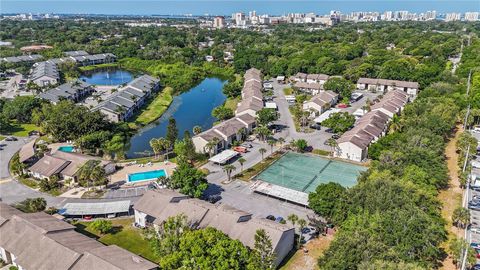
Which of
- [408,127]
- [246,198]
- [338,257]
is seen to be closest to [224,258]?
[338,257]

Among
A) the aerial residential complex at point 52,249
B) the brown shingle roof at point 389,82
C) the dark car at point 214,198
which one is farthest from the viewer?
the brown shingle roof at point 389,82

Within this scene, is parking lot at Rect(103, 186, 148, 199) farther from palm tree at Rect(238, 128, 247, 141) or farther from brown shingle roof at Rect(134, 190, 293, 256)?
palm tree at Rect(238, 128, 247, 141)

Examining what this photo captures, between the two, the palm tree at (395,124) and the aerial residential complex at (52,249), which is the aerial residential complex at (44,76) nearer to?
the aerial residential complex at (52,249)

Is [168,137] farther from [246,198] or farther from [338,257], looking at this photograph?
[338,257]

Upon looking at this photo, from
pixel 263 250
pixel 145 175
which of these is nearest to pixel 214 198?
pixel 145 175

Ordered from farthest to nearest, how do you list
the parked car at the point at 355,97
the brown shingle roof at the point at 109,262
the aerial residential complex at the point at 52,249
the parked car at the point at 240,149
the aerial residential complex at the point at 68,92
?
the parked car at the point at 355,97, the aerial residential complex at the point at 68,92, the parked car at the point at 240,149, the aerial residential complex at the point at 52,249, the brown shingle roof at the point at 109,262

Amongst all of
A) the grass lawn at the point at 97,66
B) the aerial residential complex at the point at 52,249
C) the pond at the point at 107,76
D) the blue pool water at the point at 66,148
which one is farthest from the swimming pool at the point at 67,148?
the grass lawn at the point at 97,66

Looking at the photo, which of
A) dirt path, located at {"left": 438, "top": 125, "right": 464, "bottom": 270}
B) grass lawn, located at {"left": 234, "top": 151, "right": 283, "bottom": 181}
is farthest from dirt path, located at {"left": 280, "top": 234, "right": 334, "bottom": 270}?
grass lawn, located at {"left": 234, "top": 151, "right": 283, "bottom": 181}
